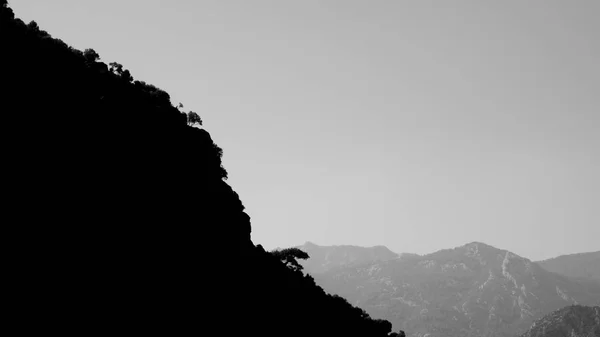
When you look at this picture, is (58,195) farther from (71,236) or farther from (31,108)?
(31,108)

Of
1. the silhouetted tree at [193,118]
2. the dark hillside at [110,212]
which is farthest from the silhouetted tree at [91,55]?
the silhouetted tree at [193,118]

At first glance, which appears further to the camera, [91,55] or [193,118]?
[193,118]

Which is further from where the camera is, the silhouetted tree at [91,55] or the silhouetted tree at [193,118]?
the silhouetted tree at [193,118]

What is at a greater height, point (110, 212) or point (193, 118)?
point (193, 118)

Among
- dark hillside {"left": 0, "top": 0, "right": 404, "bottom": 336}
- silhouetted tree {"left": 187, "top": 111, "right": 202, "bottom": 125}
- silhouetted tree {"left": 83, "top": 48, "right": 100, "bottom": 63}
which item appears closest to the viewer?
dark hillside {"left": 0, "top": 0, "right": 404, "bottom": 336}

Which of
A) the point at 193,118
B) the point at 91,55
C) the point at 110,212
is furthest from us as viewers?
the point at 193,118

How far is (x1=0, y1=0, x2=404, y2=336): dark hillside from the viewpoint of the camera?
2319cm

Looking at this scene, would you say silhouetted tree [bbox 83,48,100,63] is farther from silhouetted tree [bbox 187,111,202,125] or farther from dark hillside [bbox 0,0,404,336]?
silhouetted tree [bbox 187,111,202,125]

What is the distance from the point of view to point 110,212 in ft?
96.4

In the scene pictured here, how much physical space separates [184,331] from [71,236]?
35.2 feet

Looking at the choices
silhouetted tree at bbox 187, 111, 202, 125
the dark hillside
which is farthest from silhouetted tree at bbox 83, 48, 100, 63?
silhouetted tree at bbox 187, 111, 202, 125

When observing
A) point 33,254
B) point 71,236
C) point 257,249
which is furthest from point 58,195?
point 257,249

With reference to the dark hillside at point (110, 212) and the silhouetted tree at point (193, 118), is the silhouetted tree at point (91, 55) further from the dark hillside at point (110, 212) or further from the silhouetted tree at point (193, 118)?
the silhouetted tree at point (193, 118)

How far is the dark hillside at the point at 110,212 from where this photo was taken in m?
23.2
